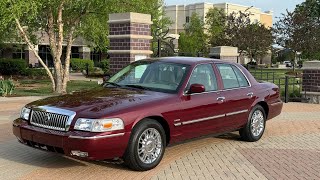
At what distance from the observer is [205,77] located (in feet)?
23.7

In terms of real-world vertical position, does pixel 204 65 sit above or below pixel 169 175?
above

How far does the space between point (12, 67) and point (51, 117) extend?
31.4 m

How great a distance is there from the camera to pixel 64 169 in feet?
19.9

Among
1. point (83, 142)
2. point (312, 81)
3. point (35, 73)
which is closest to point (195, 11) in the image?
point (35, 73)

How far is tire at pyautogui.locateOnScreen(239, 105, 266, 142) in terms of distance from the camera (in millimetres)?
8070

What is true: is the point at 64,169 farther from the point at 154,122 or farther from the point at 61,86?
the point at 61,86

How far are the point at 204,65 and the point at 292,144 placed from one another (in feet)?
7.81

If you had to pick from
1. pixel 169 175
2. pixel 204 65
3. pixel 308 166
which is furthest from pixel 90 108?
pixel 308 166

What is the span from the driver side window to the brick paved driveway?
3.62ft

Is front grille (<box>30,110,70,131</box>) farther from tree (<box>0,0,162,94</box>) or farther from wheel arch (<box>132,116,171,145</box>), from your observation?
tree (<box>0,0,162,94</box>)

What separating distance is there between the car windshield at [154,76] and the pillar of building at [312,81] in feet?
31.4

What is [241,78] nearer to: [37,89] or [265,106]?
[265,106]

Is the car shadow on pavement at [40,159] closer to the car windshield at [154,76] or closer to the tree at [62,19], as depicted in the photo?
the car windshield at [154,76]

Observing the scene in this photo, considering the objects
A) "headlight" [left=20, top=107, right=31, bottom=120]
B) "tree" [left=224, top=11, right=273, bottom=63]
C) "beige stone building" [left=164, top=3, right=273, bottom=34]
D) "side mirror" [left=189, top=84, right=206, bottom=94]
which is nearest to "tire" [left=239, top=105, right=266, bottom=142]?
"side mirror" [left=189, top=84, right=206, bottom=94]
